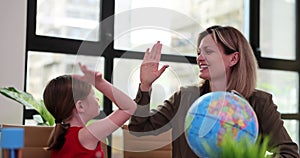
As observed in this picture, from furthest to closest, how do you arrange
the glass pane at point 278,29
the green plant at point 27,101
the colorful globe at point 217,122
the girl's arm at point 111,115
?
Answer: 1. the glass pane at point 278,29
2. the green plant at point 27,101
3. the girl's arm at point 111,115
4. the colorful globe at point 217,122

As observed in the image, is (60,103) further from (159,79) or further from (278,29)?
(278,29)

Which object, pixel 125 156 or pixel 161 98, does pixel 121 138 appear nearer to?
pixel 125 156

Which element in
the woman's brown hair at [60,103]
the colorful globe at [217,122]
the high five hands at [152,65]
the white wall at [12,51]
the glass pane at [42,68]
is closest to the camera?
the colorful globe at [217,122]

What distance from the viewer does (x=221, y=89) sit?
183 cm

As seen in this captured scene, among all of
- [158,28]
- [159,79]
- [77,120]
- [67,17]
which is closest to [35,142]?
[77,120]

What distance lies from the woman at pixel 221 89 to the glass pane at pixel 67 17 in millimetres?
1034

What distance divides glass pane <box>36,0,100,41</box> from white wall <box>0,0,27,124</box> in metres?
0.24

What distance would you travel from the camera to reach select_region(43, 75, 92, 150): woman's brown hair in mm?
1772

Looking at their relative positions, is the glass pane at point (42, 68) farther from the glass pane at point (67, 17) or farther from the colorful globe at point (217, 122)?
the colorful globe at point (217, 122)

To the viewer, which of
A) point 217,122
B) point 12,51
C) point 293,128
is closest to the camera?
point 217,122

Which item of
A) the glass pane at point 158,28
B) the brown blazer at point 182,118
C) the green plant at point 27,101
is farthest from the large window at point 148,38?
the green plant at point 27,101

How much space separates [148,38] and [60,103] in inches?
16.7

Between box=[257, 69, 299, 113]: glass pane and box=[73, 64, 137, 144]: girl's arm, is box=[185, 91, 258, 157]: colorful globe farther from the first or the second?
box=[257, 69, 299, 113]: glass pane

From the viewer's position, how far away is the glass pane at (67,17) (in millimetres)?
2887
